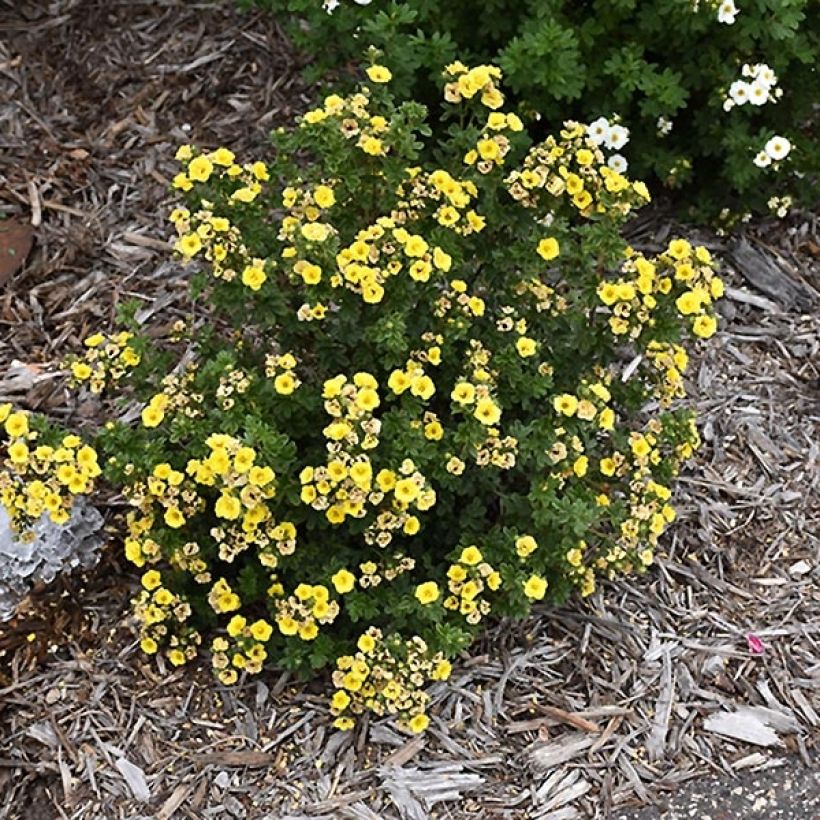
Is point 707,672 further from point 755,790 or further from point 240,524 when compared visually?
point 240,524

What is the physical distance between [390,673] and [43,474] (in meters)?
0.94

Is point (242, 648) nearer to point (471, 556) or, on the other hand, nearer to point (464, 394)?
point (471, 556)

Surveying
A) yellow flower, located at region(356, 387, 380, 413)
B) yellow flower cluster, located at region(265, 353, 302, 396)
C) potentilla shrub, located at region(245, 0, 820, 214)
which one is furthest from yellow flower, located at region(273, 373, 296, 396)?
potentilla shrub, located at region(245, 0, 820, 214)

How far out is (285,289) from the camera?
3.07 meters

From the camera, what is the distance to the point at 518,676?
3.27 m

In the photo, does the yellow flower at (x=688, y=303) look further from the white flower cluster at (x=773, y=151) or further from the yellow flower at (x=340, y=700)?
the white flower cluster at (x=773, y=151)

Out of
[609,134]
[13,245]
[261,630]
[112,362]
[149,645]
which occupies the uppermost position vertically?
[609,134]

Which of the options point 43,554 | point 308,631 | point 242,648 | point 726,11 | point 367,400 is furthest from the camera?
point 726,11

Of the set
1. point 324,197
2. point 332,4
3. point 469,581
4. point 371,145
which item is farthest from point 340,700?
point 332,4

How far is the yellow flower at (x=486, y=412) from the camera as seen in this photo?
2.80 meters

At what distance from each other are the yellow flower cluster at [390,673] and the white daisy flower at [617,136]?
1878 mm

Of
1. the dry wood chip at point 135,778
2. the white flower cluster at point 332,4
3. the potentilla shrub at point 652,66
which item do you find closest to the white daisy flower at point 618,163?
the potentilla shrub at point 652,66

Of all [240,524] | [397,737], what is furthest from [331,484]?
[397,737]

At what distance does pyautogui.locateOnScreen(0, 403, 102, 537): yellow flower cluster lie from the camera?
9.36 ft
